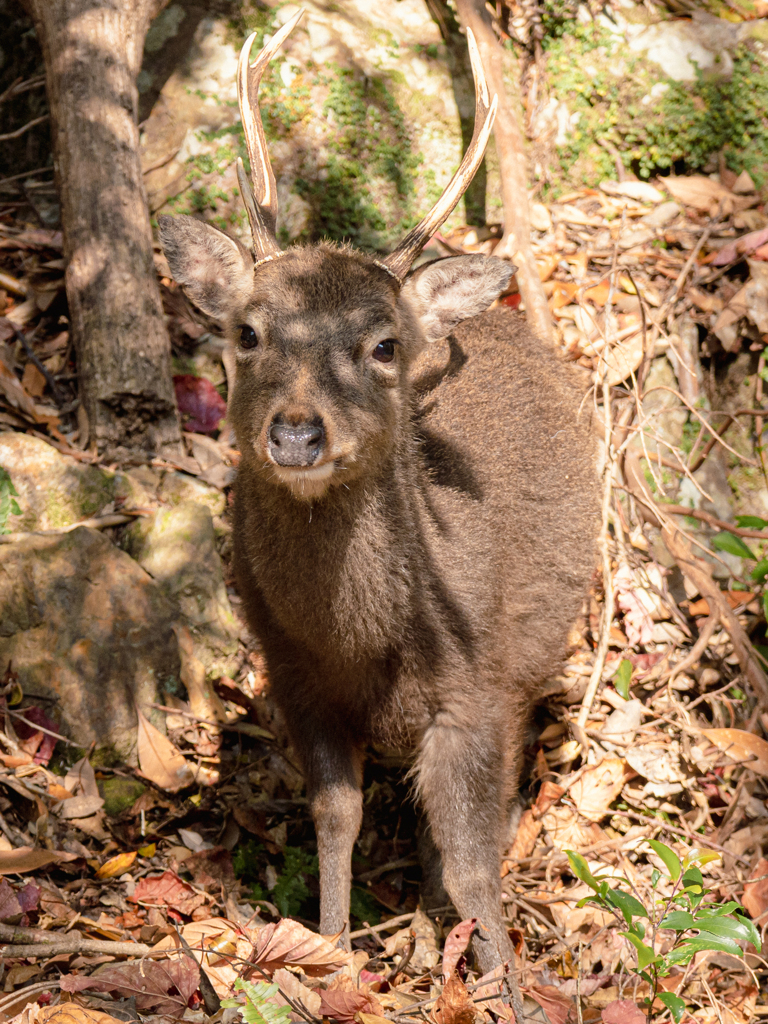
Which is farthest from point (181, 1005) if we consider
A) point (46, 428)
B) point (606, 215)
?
point (606, 215)

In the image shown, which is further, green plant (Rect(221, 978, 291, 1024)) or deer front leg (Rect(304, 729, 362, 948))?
deer front leg (Rect(304, 729, 362, 948))

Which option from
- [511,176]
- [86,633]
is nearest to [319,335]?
[86,633]

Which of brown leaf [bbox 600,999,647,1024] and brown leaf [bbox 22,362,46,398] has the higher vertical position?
brown leaf [bbox 22,362,46,398]

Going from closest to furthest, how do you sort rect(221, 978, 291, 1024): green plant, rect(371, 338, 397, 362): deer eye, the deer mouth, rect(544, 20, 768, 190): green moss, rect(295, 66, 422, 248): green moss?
rect(221, 978, 291, 1024): green plant, the deer mouth, rect(371, 338, 397, 362): deer eye, rect(295, 66, 422, 248): green moss, rect(544, 20, 768, 190): green moss

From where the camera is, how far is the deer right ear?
3967mm

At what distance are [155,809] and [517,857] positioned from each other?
1774mm

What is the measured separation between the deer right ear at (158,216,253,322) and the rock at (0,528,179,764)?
1.48 m

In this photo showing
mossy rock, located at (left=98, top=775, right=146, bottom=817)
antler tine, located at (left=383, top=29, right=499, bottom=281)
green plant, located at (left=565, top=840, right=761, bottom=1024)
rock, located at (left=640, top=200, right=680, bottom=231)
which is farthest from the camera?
rock, located at (left=640, top=200, right=680, bottom=231)

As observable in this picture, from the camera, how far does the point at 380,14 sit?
7039 mm

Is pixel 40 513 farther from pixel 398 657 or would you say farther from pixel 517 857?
pixel 517 857

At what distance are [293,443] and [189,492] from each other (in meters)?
2.56

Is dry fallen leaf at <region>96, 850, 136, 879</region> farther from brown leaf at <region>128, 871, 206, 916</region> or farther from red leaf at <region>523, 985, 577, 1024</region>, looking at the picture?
red leaf at <region>523, 985, 577, 1024</region>

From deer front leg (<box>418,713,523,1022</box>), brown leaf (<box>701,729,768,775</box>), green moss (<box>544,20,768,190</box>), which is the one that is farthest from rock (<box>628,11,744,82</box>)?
deer front leg (<box>418,713,523,1022</box>)

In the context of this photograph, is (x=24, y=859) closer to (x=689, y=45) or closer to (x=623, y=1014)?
(x=623, y=1014)
